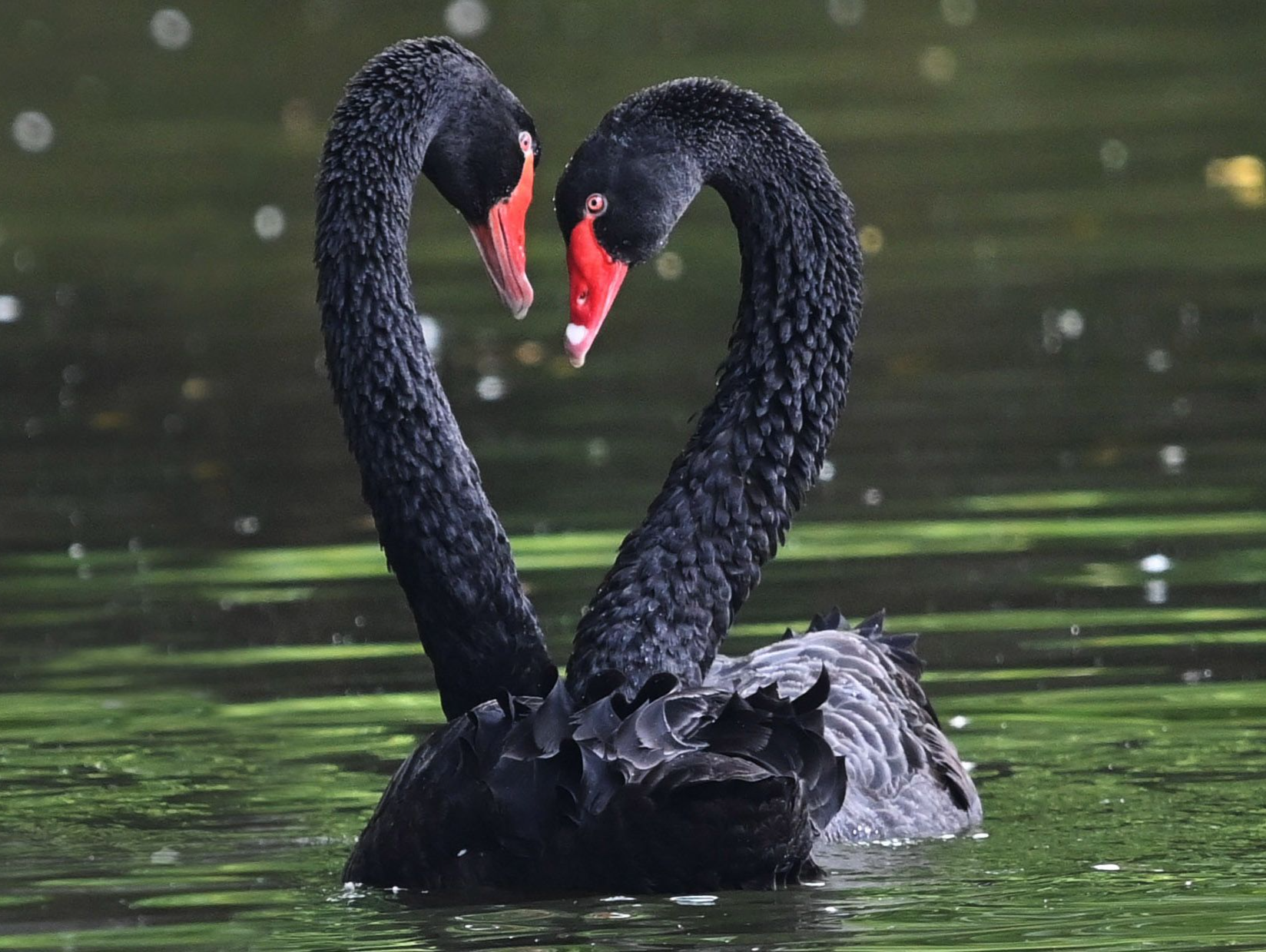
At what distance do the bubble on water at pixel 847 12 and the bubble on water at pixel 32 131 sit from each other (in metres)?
7.39

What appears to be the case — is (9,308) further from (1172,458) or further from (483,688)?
(483,688)

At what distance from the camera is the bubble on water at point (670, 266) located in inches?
598

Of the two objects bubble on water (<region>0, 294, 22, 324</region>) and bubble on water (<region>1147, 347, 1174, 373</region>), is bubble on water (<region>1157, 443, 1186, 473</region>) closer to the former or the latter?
bubble on water (<region>1147, 347, 1174, 373</region>)

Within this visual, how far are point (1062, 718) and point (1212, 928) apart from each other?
6.88 feet

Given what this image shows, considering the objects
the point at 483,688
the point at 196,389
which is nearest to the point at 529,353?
the point at 196,389

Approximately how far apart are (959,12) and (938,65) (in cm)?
411

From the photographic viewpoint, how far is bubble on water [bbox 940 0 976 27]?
26.4 metres

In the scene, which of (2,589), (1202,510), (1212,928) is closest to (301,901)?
(1212,928)

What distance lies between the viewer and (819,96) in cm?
2086

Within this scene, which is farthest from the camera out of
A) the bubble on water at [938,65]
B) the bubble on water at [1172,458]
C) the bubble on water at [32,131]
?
the bubble on water at [938,65]

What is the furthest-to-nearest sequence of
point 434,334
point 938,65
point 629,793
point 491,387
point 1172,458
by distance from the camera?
1. point 938,65
2. point 434,334
3. point 491,387
4. point 1172,458
5. point 629,793

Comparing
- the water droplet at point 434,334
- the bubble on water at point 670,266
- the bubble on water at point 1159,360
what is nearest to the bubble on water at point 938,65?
the bubble on water at point 670,266

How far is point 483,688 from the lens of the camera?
691 cm

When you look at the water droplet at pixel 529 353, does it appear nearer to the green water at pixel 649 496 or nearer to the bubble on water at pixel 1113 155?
the green water at pixel 649 496
